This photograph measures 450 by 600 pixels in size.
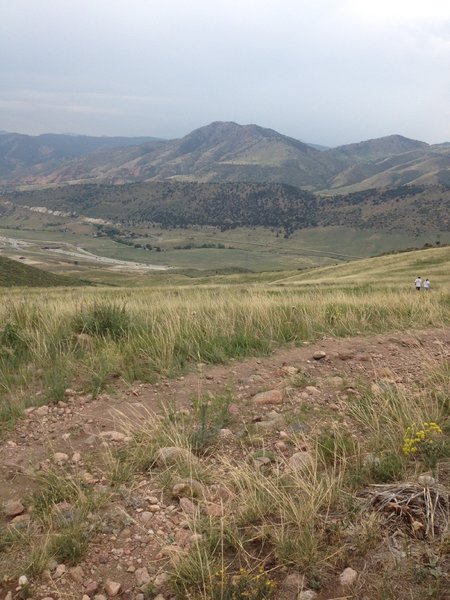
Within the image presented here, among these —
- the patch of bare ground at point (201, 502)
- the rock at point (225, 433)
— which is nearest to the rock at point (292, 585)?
the patch of bare ground at point (201, 502)

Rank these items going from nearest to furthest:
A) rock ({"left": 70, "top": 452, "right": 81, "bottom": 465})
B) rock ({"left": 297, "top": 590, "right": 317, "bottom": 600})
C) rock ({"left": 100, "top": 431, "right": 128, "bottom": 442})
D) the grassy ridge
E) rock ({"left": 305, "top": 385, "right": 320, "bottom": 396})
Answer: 1. rock ({"left": 297, "top": 590, "right": 317, "bottom": 600})
2. rock ({"left": 70, "top": 452, "right": 81, "bottom": 465})
3. rock ({"left": 100, "top": 431, "right": 128, "bottom": 442})
4. rock ({"left": 305, "top": 385, "right": 320, "bottom": 396})
5. the grassy ridge

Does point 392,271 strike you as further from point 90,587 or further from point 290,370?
point 90,587

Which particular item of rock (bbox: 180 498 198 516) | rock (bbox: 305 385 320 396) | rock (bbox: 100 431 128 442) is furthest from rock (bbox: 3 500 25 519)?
rock (bbox: 305 385 320 396)

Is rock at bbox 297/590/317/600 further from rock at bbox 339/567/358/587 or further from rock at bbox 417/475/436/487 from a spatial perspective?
rock at bbox 417/475/436/487

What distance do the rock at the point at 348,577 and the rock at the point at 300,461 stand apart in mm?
750

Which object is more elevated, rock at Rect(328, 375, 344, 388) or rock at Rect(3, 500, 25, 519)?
rock at Rect(328, 375, 344, 388)

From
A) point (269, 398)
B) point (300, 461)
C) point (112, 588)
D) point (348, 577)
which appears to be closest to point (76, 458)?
point (112, 588)

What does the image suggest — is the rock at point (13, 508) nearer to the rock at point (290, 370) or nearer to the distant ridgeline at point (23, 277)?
the rock at point (290, 370)

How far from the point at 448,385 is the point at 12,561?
12.8ft

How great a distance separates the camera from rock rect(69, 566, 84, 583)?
246 cm

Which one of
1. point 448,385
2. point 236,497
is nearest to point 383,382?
point 448,385

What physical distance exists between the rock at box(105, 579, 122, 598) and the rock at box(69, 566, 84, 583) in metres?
0.15

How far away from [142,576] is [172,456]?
40.3 inches

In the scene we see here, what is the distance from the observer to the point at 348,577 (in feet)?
7.71
